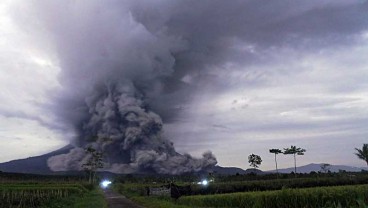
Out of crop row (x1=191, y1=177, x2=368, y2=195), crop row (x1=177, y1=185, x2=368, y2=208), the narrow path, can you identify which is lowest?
the narrow path

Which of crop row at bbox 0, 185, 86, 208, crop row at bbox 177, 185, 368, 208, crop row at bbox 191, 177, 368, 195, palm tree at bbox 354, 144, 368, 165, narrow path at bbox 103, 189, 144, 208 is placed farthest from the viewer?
palm tree at bbox 354, 144, 368, 165

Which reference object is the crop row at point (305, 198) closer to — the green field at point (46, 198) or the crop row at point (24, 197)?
the green field at point (46, 198)

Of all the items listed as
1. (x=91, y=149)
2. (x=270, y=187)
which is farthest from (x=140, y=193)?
(x=91, y=149)

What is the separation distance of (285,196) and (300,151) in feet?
441

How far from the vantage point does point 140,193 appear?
5791 centimetres

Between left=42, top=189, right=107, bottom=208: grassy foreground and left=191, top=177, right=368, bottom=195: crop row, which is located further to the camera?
left=191, top=177, right=368, bottom=195: crop row

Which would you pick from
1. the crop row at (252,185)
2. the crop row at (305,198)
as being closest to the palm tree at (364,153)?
the crop row at (252,185)

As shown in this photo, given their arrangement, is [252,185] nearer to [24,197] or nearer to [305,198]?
[24,197]

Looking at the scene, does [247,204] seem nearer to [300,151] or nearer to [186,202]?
[186,202]

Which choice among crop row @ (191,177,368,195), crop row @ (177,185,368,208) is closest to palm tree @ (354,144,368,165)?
crop row @ (191,177,368,195)

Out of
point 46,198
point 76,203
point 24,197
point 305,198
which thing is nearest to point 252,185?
point 76,203

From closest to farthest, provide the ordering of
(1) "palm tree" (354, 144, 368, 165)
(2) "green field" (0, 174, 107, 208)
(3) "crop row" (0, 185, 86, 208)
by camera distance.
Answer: (3) "crop row" (0, 185, 86, 208) < (2) "green field" (0, 174, 107, 208) < (1) "palm tree" (354, 144, 368, 165)

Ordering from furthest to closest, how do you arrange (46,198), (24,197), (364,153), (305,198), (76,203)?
(364,153) → (46,198) → (24,197) → (76,203) → (305,198)

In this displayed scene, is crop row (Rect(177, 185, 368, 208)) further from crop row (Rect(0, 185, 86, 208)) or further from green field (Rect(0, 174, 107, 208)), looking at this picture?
crop row (Rect(0, 185, 86, 208))
